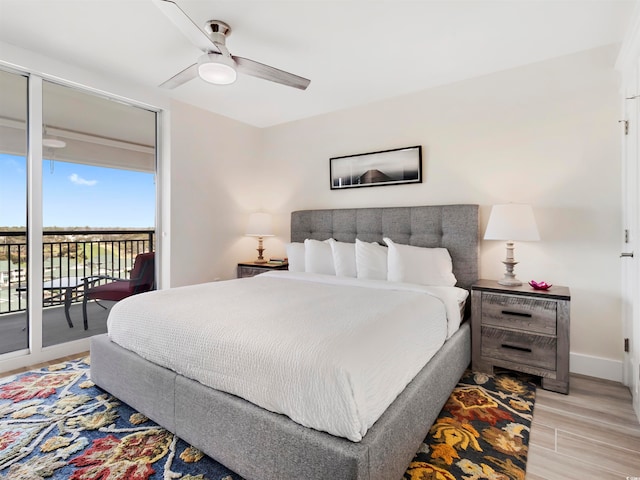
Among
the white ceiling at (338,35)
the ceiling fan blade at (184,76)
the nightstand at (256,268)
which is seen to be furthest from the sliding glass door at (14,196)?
the nightstand at (256,268)

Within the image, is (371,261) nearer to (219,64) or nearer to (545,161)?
(545,161)

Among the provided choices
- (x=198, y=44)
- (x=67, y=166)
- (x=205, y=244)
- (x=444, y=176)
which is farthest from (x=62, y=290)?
(x=444, y=176)

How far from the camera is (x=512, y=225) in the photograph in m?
2.46

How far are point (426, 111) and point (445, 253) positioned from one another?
146 centimetres

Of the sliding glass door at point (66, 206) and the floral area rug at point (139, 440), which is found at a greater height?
the sliding glass door at point (66, 206)

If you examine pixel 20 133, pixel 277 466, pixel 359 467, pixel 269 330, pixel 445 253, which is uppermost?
pixel 20 133

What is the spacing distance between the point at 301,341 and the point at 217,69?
1.84m

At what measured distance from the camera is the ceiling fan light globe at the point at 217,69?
2111 millimetres

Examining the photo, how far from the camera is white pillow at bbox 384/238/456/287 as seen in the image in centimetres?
276

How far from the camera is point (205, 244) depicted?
12.9 ft

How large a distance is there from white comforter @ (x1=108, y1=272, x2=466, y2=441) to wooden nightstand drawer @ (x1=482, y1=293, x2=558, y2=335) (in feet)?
1.13

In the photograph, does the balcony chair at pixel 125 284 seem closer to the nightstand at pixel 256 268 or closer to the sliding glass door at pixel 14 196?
the sliding glass door at pixel 14 196

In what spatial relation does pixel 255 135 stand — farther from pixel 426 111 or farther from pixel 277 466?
pixel 277 466

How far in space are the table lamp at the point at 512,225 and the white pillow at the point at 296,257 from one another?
1.83m
